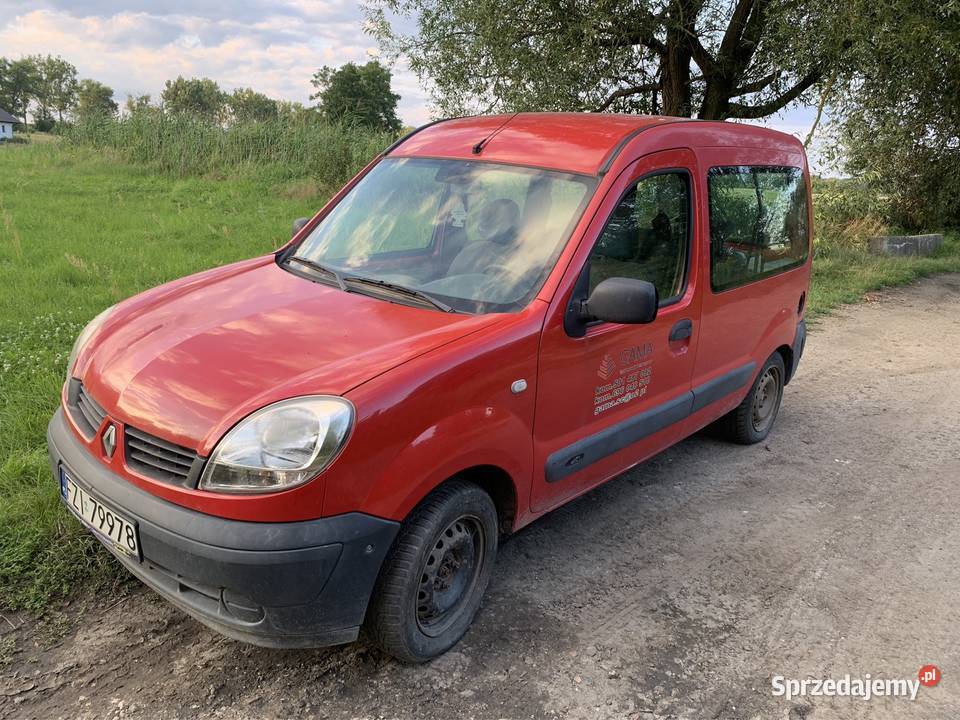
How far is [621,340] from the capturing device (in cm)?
345

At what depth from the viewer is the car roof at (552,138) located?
3.55 meters

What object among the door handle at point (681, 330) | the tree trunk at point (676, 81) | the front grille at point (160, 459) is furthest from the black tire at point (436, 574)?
the tree trunk at point (676, 81)

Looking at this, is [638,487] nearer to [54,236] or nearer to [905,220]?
[54,236]

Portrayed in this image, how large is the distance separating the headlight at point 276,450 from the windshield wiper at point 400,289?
0.84 m

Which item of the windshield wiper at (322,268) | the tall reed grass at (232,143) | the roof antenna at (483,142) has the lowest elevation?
the windshield wiper at (322,268)

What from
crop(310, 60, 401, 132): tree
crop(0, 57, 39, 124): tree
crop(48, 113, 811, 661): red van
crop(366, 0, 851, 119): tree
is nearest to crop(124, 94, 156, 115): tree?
crop(366, 0, 851, 119): tree

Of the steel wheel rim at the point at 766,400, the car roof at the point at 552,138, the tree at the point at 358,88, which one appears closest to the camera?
the car roof at the point at 552,138

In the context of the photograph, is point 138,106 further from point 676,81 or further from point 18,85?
point 18,85

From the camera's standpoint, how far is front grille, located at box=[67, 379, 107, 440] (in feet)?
9.29

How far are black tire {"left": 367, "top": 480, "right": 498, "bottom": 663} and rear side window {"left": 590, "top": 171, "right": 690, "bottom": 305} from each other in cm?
109

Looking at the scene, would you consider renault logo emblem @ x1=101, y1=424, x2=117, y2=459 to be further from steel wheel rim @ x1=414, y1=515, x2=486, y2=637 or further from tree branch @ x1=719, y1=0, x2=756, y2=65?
tree branch @ x1=719, y1=0, x2=756, y2=65

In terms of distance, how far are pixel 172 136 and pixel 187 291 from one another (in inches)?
636

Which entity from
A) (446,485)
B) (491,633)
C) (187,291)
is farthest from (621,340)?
(187,291)

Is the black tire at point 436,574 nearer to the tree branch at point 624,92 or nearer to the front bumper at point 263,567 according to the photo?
the front bumper at point 263,567
